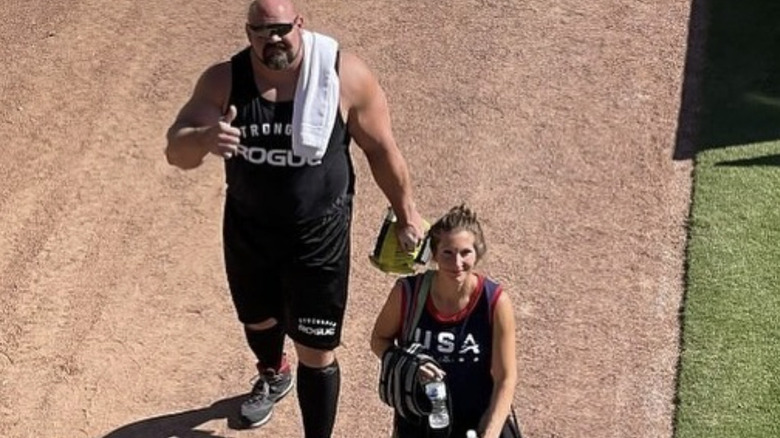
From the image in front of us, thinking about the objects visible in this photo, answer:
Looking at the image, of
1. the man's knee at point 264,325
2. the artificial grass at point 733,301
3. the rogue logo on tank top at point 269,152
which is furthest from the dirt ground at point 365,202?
the rogue logo on tank top at point 269,152

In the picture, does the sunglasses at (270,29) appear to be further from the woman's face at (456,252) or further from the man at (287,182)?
the woman's face at (456,252)

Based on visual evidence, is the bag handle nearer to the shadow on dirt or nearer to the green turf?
the green turf

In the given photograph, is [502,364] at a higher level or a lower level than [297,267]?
lower

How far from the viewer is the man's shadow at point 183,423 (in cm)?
614

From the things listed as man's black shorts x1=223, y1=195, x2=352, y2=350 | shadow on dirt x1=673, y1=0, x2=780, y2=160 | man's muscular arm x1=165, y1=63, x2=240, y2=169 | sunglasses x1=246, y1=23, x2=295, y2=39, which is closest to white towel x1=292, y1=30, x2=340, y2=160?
sunglasses x1=246, y1=23, x2=295, y2=39

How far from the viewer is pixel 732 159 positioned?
7922mm

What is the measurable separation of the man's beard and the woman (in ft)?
2.59

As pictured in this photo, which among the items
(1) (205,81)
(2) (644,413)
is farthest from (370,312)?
(1) (205,81)

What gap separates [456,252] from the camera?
4.65m

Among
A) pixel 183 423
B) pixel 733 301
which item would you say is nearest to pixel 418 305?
pixel 183 423

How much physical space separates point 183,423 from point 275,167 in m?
1.73

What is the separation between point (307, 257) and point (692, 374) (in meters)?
2.16

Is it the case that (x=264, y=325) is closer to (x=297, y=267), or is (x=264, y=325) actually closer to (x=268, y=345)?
(x=268, y=345)

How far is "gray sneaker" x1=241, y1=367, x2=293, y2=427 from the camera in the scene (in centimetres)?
614
